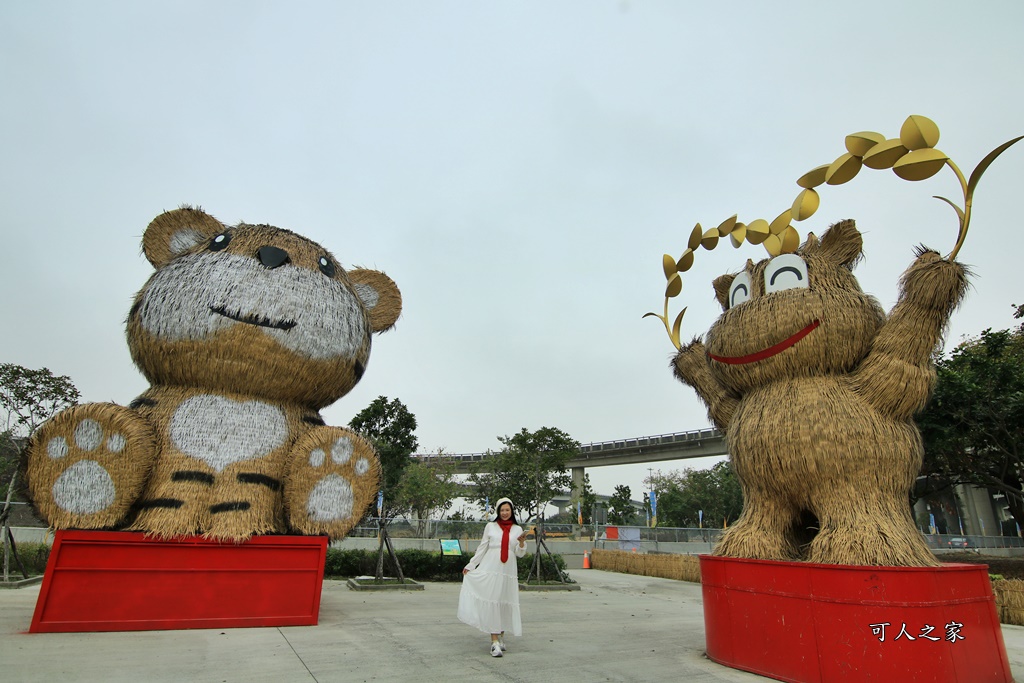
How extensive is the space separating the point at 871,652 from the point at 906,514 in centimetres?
139

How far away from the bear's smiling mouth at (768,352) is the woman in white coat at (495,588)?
2.70 m

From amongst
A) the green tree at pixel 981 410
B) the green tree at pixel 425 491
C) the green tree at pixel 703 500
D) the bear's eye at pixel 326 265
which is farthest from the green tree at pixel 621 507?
the bear's eye at pixel 326 265

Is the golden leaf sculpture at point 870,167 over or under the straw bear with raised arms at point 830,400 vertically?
over

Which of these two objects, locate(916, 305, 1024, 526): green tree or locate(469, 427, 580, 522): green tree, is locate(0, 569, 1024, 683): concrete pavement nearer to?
locate(916, 305, 1024, 526): green tree

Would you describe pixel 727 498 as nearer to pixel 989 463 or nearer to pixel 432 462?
pixel 432 462

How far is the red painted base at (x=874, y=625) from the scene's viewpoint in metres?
Result: 3.99

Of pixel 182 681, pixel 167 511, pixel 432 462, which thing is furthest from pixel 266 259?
pixel 432 462

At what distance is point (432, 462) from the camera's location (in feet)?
106

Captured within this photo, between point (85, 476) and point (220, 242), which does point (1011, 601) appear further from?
point (85, 476)

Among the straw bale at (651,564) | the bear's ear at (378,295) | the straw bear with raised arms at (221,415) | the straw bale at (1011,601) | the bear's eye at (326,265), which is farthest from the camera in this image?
the straw bale at (651,564)

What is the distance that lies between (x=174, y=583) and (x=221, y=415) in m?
1.70

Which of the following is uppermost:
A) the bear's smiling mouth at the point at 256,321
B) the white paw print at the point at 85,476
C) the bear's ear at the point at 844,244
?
the bear's ear at the point at 844,244

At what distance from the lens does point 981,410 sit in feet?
37.9

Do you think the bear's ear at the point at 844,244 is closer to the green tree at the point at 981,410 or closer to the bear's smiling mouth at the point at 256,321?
the bear's smiling mouth at the point at 256,321
